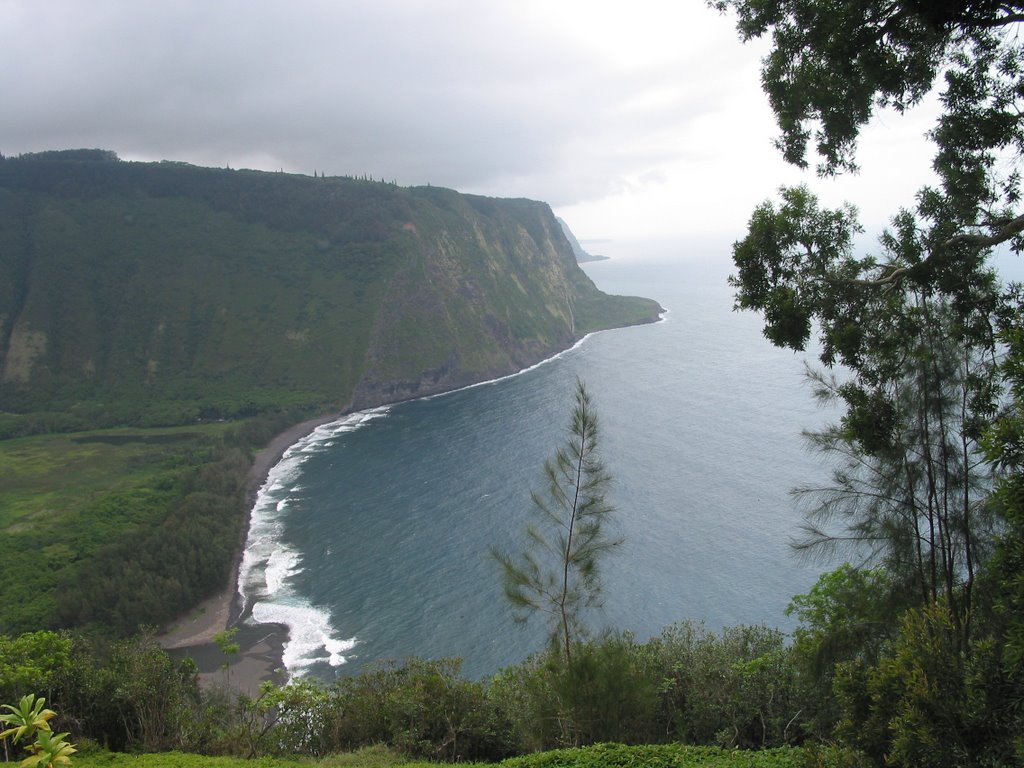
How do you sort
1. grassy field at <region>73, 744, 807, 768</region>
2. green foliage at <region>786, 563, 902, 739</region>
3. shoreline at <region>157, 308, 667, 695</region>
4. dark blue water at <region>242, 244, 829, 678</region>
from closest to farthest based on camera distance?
grassy field at <region>73, 744, 807, 768</region>
green foliage at <region>786, 563, 902, 739</region>
shoreline at <region>157, 308, 667, 695</region>
dark blue water at <region>242, 244, 829, 678</region>

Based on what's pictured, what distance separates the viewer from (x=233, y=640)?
42844 millimetres

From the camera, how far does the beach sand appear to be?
1518 inches

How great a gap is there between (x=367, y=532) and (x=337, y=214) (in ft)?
337

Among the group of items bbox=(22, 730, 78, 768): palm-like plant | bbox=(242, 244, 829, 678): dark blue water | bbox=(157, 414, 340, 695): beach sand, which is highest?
bbox=(22, 730, 78, 768): palm-like plant

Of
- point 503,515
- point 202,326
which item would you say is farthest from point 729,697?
point 202,326

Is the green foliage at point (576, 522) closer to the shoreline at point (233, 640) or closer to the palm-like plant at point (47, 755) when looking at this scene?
the palm-like plant at point (47, 755)

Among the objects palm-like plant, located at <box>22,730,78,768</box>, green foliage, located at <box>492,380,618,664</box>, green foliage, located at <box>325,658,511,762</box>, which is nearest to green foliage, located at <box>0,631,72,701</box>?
green foliage, located at <box>325,658,511,762</box>

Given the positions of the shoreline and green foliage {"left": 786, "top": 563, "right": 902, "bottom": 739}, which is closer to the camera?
green foliage {"left": 786, "top": 563, "right": 902, "bottom": 739}

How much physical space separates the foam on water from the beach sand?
612 mm

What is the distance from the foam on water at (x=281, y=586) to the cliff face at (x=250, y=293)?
3318cm

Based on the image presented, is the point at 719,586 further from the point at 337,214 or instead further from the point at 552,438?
the point at 337,214

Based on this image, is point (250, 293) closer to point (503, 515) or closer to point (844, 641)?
point (503, 515)

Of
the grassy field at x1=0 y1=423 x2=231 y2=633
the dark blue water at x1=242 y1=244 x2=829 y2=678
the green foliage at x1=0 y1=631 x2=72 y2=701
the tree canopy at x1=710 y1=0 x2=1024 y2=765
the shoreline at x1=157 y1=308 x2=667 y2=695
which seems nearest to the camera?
the tree canopy at x1=710 y1=0 x2=1024 y2=765

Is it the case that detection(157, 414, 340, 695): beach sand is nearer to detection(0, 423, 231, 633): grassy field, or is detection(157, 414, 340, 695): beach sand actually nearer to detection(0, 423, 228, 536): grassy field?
detection(0, 423, 231, 633): grassy field
